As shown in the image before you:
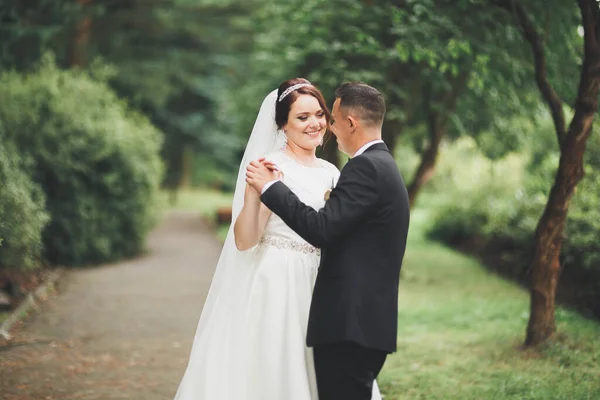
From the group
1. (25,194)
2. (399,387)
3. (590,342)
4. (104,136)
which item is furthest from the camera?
(104,136)

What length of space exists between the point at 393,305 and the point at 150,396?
3.32 meters

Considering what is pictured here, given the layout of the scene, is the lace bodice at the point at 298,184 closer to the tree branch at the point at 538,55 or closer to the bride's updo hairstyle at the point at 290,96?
the bride's updo hairstyle at the point at 290,96

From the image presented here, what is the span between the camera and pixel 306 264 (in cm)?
401

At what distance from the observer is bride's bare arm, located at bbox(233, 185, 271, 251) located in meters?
3.86

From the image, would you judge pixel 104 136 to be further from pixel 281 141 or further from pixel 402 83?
pixel 281 141

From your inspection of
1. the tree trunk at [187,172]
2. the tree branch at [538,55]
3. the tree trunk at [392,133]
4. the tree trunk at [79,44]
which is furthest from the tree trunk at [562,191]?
the tree trunk at [187,172]

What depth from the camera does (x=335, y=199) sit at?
3352 mm

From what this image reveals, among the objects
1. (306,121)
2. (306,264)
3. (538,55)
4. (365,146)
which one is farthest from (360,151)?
(538,55)

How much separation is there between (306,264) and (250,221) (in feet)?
1.33

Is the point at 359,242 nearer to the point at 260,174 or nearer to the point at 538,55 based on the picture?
the point at 260,174

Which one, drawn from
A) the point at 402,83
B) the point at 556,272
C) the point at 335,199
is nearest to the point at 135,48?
the point at 402,83

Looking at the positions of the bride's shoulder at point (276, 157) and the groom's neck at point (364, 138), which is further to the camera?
the bride's shoulder at point (276, 157)

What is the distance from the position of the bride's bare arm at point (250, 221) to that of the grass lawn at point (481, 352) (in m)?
2.86

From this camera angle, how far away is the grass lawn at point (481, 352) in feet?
20.6
